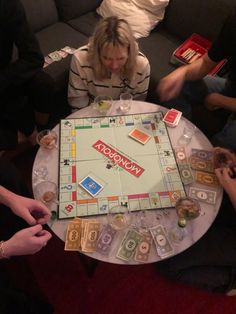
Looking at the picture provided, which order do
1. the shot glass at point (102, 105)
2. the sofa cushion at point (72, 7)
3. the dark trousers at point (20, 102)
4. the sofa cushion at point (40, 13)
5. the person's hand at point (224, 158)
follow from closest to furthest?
the person's hand at point (224, 158)
the shot glass at point (102, 105)
the dark trousers at point (20, 102)
the sofa cushion at point (40, 13)
the sofa cushion at point (72, 7)

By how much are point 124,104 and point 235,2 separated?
1353mm

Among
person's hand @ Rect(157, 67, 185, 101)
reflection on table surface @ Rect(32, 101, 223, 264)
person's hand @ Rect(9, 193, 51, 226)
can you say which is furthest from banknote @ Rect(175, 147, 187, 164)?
person's hand @ Rect(9, 193, 51, 226)

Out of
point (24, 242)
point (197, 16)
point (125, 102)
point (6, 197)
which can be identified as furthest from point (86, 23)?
point (24, 242)

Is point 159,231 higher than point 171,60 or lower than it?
lower

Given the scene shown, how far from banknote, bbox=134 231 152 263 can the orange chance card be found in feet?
1.78

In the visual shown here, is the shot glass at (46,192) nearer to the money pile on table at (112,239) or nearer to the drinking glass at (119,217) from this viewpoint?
the money pile on table at (112,239)

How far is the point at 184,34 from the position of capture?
273cm

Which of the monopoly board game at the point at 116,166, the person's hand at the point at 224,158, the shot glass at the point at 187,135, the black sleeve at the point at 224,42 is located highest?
the black sleeve at the point at 224,42

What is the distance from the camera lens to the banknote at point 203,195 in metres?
1.53

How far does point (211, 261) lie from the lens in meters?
1.55

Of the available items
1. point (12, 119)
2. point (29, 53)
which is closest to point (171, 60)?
point (29, 53)

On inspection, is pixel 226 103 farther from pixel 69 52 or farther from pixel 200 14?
pixel 69 52

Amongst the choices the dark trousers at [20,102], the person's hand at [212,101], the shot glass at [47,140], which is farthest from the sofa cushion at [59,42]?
the person's hand at [212,101]

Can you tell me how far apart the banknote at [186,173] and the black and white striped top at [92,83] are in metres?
0.75
